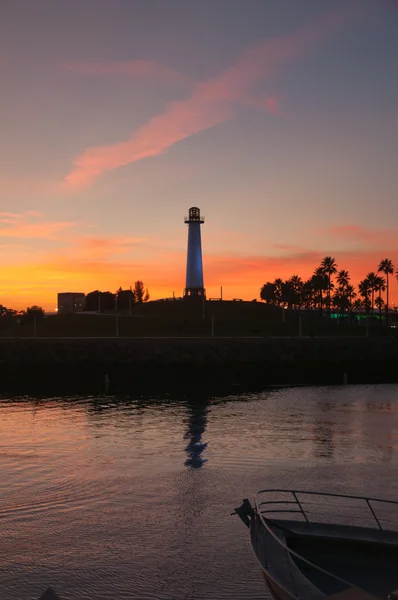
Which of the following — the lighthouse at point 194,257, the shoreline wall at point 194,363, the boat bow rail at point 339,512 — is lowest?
the boat bow rail at point 339,512

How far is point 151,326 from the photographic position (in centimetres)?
15450

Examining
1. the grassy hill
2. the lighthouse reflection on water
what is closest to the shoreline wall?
the lighthouse reflection on water

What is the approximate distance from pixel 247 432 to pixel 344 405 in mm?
21271

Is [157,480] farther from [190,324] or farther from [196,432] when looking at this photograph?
[190,324]

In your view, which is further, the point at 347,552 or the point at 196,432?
the point at 196,432

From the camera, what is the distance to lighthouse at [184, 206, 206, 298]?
172 m

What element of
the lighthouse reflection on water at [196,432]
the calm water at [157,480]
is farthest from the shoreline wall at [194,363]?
the calm water at [157,480]

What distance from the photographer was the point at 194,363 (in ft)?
357

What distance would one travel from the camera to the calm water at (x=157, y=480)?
23484 millimetres

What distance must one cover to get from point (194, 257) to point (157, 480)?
137516 mm

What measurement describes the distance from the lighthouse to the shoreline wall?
55.0 m

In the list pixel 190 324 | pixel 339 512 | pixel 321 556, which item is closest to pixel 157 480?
pixel 339 512

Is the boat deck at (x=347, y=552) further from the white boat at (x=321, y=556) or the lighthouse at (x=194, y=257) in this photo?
the lighthouse at (x=194, y=257)

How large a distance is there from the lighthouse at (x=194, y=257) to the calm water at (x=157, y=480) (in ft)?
341
